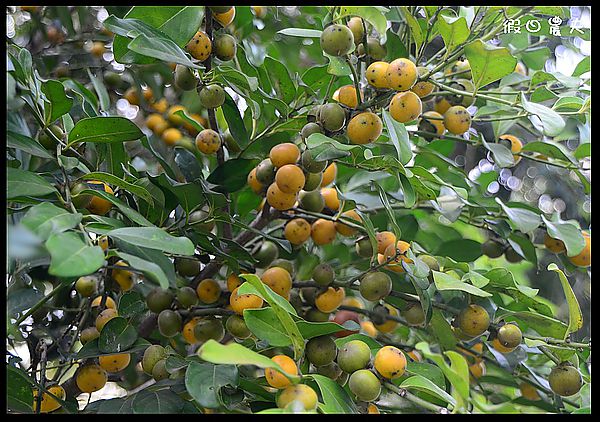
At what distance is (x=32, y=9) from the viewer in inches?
52.3

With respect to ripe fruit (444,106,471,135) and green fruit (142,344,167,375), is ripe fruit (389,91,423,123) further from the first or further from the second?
green fruit (142,344,167,375)

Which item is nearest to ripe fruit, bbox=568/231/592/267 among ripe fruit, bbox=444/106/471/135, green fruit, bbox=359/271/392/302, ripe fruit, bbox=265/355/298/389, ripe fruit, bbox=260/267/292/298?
ripe fruit, bbox=444/106/471/135

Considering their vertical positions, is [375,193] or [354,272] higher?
[375,193]

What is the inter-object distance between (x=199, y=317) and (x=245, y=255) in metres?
0.11

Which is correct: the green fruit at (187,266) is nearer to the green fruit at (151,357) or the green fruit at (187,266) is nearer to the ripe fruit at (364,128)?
the green fruit at (151,357)

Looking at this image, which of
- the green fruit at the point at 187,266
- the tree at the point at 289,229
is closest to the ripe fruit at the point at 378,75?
the tree at the point at 289,229

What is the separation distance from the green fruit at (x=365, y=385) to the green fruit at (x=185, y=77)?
0.41 m

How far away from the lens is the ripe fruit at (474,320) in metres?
0.82

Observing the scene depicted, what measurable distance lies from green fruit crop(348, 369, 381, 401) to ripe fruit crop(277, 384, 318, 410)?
0.41ft

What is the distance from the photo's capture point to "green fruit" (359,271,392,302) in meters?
0.82

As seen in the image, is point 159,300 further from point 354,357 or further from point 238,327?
point 354,357

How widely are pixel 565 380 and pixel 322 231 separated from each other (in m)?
0.37
